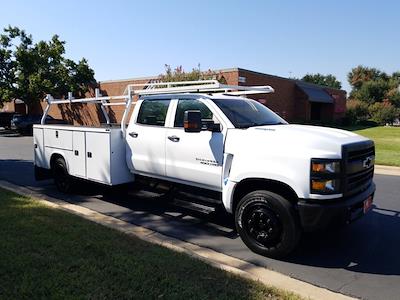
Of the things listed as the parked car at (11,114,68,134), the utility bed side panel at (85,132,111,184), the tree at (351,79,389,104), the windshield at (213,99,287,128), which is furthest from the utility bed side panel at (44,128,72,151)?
the tree at (351,79,389,104)

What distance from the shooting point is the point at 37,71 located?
31.5 meters

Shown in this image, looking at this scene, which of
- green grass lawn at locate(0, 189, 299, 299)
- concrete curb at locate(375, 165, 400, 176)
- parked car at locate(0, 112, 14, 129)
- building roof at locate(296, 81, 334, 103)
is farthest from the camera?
parked car at locate(0, 112, 14, 129)

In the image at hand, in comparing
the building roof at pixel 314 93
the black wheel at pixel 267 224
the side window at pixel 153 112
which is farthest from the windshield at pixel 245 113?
the building roof at pixel 314 93

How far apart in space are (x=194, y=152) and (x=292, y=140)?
1.63 meters

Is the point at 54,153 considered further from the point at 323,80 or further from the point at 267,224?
the point at 323,80

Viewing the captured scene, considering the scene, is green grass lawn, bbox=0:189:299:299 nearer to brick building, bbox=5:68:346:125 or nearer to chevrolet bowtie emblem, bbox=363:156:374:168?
chevrolet bowtie emblem, bbox=363:156:374:168

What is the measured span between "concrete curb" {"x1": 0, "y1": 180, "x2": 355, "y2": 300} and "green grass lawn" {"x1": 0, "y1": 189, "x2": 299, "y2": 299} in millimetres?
194

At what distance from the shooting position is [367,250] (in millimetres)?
5348

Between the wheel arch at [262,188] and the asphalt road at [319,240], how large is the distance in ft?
2.31

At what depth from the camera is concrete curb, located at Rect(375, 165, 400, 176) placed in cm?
1169

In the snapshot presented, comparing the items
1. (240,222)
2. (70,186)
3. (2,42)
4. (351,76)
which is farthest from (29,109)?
(351,76)

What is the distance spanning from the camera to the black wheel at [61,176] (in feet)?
27.6

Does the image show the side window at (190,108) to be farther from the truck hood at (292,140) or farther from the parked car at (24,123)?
the parked car at (24,123)

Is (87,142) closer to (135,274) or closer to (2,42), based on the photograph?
(135,274)
